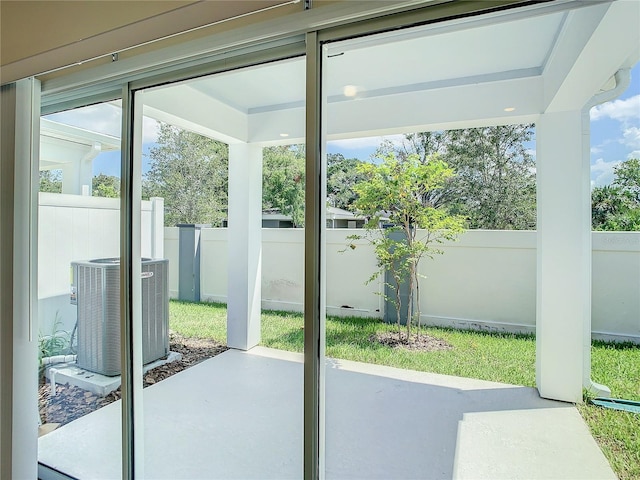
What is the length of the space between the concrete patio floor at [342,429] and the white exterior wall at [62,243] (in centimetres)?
64

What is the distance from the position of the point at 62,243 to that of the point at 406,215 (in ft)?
7.09

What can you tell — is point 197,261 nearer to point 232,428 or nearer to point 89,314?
point 89,314

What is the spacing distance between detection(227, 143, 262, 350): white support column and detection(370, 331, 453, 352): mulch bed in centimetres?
91

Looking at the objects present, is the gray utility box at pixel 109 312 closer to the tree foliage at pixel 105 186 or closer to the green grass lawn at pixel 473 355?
the green grass lawn at pixel 473 355

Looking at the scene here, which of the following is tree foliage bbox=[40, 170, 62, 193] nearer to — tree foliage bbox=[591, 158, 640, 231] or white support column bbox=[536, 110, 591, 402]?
tree foliage bbox=[591, 158, 640, 231]

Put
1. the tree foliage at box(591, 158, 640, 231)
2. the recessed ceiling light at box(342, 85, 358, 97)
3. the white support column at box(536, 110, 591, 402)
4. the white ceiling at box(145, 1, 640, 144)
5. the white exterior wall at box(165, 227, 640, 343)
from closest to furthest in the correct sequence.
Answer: the tree foliage at box(591, 158, 640, 231) → the white ceiling at box(145, 1, 640, 144) → the white exterior wall at box(165, 227, 640, 343) → the white support column at box(536, 110, 591, 402) → the recessed ceiling light at box(342, 85, 358, 97)

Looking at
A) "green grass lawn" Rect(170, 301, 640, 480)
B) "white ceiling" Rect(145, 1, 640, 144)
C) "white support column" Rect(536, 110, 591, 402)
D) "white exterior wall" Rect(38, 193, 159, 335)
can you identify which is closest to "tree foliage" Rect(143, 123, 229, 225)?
"white ceiling" Rect(145, 1, 640, 144)

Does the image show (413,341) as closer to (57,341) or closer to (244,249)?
(244,249)

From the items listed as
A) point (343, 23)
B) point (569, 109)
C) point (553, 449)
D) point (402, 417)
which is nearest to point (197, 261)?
point (343, 23)

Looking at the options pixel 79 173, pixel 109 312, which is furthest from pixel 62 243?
pixel 109 312

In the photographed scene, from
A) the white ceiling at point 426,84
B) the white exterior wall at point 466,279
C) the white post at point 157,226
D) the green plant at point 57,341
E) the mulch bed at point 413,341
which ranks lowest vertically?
the mulch bed at point 413,341

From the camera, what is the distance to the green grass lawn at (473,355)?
160 centimetres

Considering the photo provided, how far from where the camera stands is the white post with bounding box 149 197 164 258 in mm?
1776

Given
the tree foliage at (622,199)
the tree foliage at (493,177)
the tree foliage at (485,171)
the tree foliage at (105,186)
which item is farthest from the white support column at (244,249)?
the tree foliage at (622,199)
